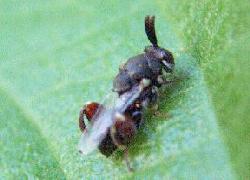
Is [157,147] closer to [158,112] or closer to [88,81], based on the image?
[158,112]

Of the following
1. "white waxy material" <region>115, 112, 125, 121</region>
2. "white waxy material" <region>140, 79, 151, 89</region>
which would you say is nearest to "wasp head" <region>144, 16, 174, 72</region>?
"white waxy material" <region>140, 79, 151, 89</region>

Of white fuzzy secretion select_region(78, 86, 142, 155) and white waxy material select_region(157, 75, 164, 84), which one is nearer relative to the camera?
white fuzzy secretion select_region(78, 86, 142, 155)

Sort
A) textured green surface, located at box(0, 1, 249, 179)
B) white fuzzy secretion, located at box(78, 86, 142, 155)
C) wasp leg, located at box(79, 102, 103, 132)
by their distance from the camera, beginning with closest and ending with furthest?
textured green surface, located at box(0, 1, 249, 179) → white fuzzy secretion, located at box(78, 86, 142, 155) → wasp leg, located at box(79, 102, 103, 132)

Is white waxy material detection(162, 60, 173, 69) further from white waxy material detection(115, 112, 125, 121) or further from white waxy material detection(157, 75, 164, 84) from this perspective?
white waxy material detection(115, 112, 125, 121)

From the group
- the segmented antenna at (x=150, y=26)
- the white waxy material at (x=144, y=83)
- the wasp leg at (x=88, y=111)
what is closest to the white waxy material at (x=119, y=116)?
the wasp leg at (x=88, y=111)

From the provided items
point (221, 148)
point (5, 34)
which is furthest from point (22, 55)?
point (221, 148)

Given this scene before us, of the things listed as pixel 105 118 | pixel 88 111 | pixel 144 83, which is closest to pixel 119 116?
pixel 105 118

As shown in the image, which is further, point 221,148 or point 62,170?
point 62,170
